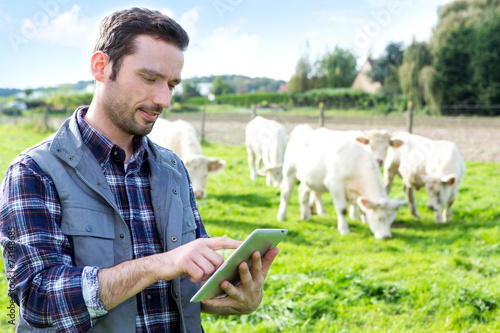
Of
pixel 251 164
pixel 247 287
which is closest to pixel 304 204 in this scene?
pixel 251 164

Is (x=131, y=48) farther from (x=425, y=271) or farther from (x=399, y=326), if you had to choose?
(x=425, y=271)

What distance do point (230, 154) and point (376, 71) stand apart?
31599mm

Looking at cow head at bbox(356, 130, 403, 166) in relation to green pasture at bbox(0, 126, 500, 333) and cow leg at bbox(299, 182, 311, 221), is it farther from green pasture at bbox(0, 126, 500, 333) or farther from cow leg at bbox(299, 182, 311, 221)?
cow leg at bbox(299, 182, 311, 221)

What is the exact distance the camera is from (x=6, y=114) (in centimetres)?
4125

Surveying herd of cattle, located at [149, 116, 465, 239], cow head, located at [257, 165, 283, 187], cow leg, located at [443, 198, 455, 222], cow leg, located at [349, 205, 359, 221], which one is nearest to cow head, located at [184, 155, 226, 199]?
herd of cattle, located at [149, 116, 465, 239]

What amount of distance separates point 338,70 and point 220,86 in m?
15.6

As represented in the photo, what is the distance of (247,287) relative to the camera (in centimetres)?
167

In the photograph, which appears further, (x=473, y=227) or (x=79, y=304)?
(x=473, y=227)

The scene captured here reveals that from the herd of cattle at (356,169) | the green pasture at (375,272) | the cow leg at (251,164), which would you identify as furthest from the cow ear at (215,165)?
the cow leg at (251,164)

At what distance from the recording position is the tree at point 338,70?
2371 inches

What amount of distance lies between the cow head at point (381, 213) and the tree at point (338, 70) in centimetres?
5463

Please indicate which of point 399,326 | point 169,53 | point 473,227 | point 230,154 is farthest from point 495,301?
point 230,154

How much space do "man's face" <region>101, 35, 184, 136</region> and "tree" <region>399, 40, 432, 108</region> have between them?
3118cm

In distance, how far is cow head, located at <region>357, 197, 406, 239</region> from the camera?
23.0 feet
